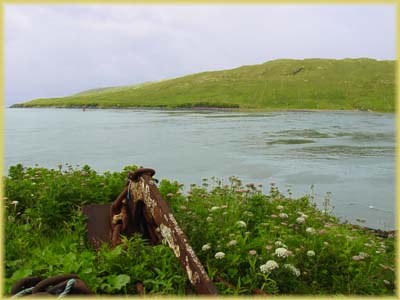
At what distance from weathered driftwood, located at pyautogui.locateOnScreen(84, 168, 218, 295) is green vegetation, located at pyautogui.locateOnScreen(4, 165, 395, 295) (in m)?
0.20

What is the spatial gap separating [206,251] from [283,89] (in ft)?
284

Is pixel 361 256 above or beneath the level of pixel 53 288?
beneath

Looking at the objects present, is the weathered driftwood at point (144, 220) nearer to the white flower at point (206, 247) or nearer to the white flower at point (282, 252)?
the white flower at point (206, 247)

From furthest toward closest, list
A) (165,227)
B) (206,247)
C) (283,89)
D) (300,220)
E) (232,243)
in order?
(283,89)
(300,220)
(232,243)
(206,247)
(165,227)

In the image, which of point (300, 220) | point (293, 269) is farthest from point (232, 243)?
point (300, 220)

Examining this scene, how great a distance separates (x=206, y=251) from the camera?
470 cm

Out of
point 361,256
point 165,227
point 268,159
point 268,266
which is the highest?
point 165,227

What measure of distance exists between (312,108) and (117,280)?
68690 millimetres

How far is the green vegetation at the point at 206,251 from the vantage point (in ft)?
13.7

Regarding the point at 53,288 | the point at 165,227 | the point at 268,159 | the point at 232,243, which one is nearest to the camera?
the point at 53,288

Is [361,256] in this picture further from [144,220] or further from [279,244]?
[144,220]

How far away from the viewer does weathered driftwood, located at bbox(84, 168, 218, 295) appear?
380cm

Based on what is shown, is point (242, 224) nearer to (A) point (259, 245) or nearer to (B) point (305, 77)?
(A) point (259, 245)

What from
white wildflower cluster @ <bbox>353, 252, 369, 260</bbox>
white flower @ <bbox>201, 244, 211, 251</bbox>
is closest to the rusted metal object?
white flower @ <bbox>201, 244, 211, 251</bbox>
